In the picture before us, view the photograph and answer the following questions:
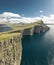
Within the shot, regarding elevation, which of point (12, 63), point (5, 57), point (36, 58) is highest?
point (5, 57)

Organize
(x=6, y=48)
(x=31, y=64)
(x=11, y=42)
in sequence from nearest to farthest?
1. (x=6, y=48)
2. (x=11, y=42)
3. (x=31, y=64)

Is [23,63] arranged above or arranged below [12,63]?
below

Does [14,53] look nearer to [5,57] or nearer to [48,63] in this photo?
[5,57]

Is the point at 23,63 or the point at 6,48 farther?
the point at 23,63

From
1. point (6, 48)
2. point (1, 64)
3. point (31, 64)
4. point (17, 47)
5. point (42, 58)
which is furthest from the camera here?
point (42, 58)

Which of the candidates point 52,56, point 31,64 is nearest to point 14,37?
point 31,64

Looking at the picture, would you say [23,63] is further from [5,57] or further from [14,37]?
[5,57]

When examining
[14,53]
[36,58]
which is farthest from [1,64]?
[36,58]
